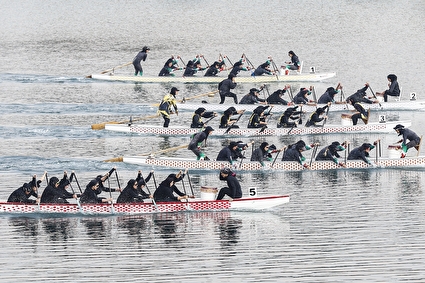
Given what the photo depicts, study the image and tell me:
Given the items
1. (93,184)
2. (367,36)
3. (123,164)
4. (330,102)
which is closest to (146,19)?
(367,36)

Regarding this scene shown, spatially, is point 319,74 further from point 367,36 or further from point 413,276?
point 413,276

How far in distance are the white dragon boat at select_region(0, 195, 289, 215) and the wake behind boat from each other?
6473 mm

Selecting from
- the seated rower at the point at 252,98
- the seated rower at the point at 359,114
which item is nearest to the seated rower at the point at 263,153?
the seated rower at the point at 359,114

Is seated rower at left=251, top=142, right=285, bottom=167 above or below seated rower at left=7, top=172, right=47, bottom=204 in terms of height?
above

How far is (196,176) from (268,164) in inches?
131

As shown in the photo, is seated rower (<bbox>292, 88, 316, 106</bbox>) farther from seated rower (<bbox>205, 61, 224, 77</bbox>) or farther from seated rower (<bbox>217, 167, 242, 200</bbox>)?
seated rower (<bbox>217, 167, 242, 200</bbox>)

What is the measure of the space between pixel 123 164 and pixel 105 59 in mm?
36655

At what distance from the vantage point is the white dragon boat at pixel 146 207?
4228 cm

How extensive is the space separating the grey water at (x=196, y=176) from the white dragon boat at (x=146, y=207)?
1.11ft

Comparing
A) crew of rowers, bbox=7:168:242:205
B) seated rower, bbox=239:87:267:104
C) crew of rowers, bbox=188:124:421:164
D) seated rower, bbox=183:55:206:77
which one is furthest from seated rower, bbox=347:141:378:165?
seated rower, bbox=183:55:206:77

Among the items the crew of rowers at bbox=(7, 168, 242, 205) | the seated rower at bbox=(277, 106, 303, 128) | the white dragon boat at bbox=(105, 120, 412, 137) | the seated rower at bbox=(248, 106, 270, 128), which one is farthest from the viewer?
the white dragon boat at bbox=(105, 120, 412, 137)

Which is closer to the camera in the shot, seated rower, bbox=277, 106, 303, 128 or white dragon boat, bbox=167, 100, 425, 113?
seated rower, bbox=277, 106, 303, 128

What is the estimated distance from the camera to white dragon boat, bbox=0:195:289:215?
139 feet

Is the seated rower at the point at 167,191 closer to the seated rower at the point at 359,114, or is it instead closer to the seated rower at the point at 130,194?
the seated rower at the point at 130,194
